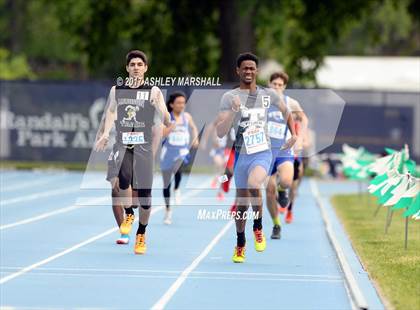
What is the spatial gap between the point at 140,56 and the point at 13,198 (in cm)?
1095

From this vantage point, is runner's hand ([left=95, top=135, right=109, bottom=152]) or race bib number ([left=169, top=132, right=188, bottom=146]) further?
race bib number ([left=169, top=132, right=188, bottom=146])

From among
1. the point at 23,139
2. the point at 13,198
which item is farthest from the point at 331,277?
the point at 23,139

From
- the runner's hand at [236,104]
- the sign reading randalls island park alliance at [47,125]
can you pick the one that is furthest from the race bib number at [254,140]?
the sign reading randalls island park alliance at [47,125]

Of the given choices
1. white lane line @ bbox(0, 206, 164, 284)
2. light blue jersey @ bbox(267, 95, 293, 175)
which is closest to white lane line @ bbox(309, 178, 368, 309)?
light blue jersey @ bbox(267, 95, 293, 175)

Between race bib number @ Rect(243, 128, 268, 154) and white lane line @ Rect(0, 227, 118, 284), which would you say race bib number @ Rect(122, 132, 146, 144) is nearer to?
race bib number @ Rect(243, 128, 268, 154)

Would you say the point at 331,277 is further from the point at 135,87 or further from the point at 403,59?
the point at 403,59

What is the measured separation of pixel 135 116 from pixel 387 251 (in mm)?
3610

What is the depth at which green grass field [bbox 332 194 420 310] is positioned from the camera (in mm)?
11183

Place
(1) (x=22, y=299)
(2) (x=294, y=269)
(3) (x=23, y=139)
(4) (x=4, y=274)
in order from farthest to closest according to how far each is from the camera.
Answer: (3) (x=23, y=139) < (2) (x=294, y=269) < (4) (x=4, y=274) < (1) (x=22, y=299)

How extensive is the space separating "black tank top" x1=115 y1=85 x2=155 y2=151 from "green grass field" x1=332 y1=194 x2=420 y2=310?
2984 millimetres

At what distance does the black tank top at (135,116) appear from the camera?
46.5ft

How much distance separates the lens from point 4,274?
1227 cm

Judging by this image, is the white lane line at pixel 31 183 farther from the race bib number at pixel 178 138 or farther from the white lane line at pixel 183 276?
the white lane line at pixel 183 276

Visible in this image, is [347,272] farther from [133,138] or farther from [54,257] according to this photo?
[54,257]
